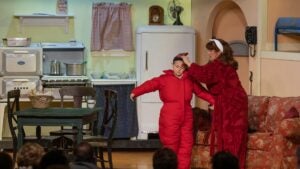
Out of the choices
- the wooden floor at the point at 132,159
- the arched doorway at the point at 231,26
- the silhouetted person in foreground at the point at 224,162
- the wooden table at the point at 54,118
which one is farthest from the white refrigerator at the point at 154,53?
the silhouetted person in foreground at the point at 224,162

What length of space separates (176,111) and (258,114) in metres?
1.47

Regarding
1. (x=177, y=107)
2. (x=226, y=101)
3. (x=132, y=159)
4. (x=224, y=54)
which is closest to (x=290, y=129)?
(x=226, y=101)

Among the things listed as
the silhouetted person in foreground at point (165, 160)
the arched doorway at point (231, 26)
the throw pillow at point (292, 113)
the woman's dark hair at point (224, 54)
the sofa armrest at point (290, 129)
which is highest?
the arched doorway at point (231, 26)

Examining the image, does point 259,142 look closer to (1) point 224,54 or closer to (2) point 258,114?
(2) point 258,114

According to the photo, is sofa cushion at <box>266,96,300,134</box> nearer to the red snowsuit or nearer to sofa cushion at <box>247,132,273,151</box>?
sofa cushion at <box>247,132,273,151</box>

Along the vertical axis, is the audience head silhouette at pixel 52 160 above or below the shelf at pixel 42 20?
below

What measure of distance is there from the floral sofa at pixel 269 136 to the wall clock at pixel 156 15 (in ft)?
8.64

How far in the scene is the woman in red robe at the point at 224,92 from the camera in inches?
270

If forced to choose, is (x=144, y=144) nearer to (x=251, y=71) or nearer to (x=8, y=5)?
(x=251, y=71)

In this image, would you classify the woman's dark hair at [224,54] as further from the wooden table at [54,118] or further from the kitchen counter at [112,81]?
the kitchen counter at [112,81]

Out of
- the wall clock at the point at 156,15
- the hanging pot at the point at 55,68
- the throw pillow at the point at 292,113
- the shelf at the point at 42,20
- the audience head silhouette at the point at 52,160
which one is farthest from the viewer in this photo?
the wall clock at the point at 156,15

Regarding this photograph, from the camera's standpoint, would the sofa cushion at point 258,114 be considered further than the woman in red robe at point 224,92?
Yes

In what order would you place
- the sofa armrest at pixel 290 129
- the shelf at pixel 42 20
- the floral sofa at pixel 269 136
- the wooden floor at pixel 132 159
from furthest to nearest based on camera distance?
the shelf at pixel 42 20 < the wooden floor at pixel 132 159 < the floral sofa at pixel 269 136 < the sofa armrest at pixel 290 129

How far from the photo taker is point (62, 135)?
770cm
